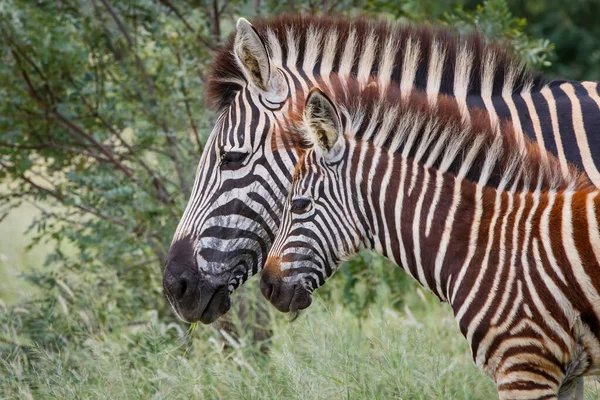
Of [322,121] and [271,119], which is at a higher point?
[322,121]

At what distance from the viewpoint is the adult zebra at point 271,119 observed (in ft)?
16.3

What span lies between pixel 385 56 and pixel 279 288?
71.5 inches

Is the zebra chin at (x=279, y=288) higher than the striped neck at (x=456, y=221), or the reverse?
the striped neck at (x=456, y=221)

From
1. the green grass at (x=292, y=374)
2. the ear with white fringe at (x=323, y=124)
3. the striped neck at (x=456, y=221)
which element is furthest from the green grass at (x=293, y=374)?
the ear with white fringe at (x=323, y=124)

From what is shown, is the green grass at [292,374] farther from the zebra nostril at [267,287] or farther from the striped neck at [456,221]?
the striped neck at [456,221]

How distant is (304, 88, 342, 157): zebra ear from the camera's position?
4.13 meters

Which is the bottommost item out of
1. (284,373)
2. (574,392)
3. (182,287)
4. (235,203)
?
(284,373)

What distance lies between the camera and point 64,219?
7.59 metres

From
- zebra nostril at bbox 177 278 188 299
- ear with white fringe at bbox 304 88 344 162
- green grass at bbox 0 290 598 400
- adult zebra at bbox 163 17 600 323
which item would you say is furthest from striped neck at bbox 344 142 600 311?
zebra nostril at bbox 177 278 188 299

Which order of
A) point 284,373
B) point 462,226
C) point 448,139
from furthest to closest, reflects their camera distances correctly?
point 284,373
point 448,139
point 462,226

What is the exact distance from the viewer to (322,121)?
420cm

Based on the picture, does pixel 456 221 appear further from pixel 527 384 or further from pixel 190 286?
pixel 190 286

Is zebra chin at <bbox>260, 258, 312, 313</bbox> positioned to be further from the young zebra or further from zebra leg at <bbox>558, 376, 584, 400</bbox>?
zebra leg at <bbox>558, 376, 584, 400</bbox>

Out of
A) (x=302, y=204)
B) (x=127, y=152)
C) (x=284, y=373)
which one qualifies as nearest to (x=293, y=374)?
(x=284, y=373)
